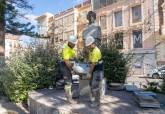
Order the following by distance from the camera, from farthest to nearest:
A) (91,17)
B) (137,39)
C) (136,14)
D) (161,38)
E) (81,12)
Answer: (81,12) < (136,14) < (137,39) < (161,38) < (91,17)

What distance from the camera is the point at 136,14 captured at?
37344mm

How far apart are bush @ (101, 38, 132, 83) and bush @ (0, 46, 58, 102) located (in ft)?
5.80

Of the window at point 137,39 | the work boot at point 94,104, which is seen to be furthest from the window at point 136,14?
the work boot at point 94,104

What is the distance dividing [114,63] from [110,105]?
3.69m

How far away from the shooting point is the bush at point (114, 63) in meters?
11.1

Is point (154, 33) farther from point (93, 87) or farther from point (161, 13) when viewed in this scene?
point (93, 87)

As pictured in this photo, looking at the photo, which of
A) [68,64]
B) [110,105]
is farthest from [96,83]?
[68,64]

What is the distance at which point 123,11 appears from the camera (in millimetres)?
39094

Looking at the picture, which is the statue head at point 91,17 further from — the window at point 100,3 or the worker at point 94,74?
the window at point 100,3

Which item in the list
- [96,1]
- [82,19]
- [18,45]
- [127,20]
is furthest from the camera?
[82,19]

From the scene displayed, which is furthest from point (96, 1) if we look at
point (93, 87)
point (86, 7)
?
point (93, 87)

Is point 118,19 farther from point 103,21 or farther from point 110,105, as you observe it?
point 110,105

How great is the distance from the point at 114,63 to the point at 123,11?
28782 millimetres

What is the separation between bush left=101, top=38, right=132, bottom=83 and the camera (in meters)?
11.1
